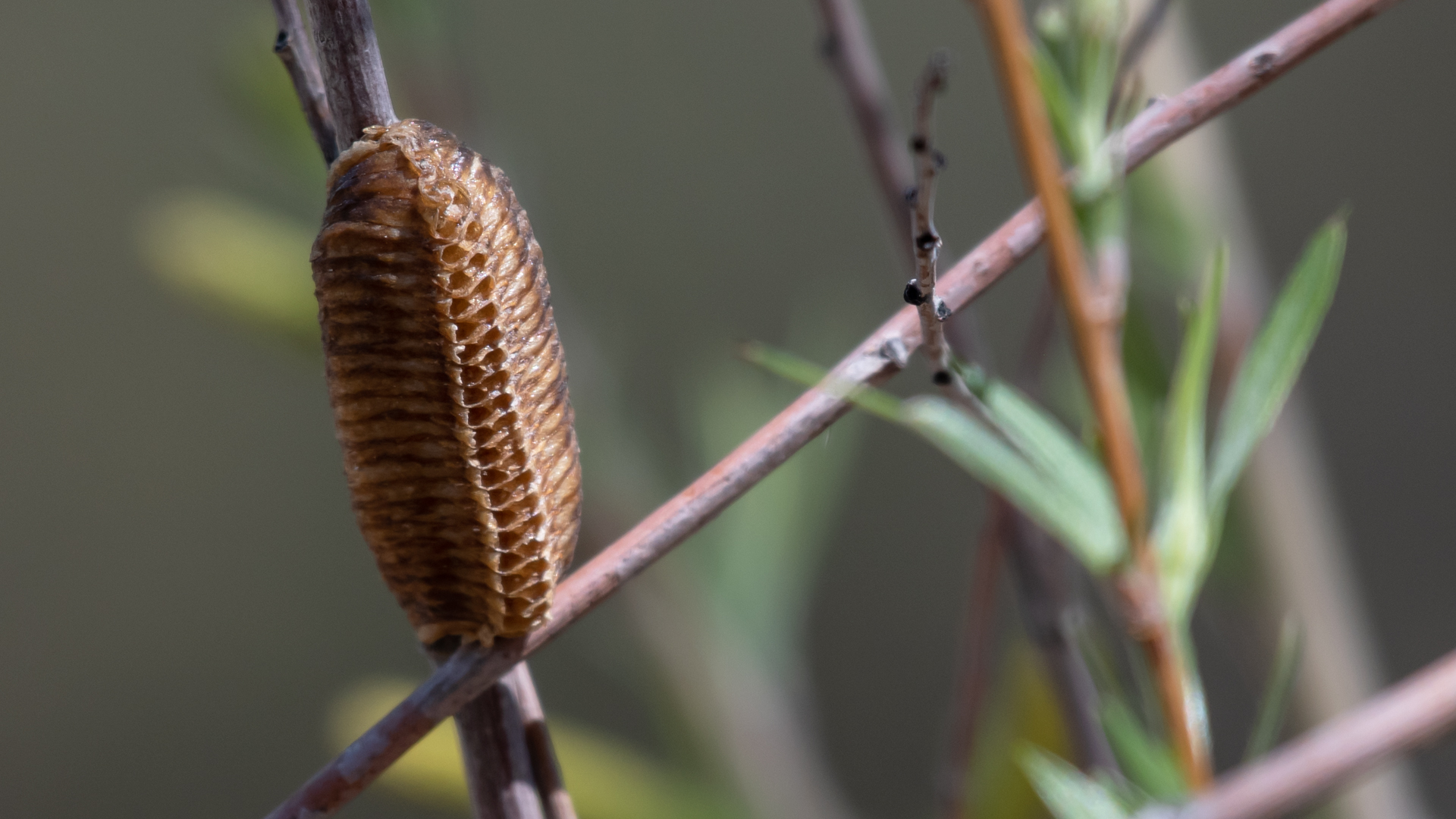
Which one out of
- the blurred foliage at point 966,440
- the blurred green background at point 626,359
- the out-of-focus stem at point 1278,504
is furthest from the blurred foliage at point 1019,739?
the blurred green background at point 626,359

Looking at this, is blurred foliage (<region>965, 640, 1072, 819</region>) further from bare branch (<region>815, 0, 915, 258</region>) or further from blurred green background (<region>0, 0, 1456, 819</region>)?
blurred green background (<region>0, 0, 1456, 819</region>)

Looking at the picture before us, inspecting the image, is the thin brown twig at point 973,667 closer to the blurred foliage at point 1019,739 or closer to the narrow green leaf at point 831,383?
the blurred foliage at point 1019,739

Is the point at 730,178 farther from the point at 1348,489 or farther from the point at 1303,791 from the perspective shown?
the point at 1303,791

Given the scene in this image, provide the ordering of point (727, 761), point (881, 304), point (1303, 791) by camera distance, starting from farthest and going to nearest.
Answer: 1. point (881, 304)
2. point (727, 761)
3. point (1303, 791)

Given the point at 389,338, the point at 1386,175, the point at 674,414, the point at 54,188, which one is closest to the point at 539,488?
the point at 389,338

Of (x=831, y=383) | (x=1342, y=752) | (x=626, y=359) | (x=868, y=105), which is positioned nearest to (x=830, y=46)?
(x=868, y=105)

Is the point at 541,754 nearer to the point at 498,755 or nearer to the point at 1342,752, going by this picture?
the point at 498,755
